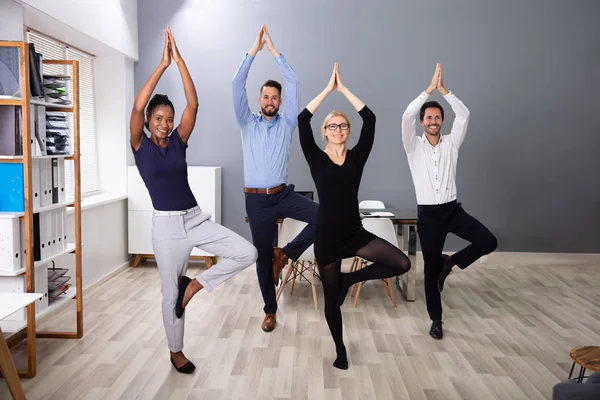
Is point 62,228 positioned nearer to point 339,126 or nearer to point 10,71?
point 10,71

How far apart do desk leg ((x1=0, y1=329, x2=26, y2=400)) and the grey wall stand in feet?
14.9

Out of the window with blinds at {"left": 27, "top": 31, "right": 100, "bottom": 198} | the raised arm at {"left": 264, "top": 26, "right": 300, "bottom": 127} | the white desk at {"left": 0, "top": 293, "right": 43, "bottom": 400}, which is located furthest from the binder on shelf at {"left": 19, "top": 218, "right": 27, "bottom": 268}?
the window with blinds at {"left": 27, "top": 31, "right": 100, "bottom": 198}

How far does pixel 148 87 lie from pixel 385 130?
4.14 metres

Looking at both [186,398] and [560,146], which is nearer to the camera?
[186,398]

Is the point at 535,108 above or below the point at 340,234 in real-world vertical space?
above

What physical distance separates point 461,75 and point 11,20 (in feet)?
16.2

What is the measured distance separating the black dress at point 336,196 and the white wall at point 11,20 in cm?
232

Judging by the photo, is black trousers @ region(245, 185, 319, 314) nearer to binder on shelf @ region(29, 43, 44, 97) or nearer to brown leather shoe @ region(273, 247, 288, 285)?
brown leather shoe @ region(273, 247, 288, 285)

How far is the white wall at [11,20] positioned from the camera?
4062 mm

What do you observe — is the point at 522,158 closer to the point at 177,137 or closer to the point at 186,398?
the point at 177,137

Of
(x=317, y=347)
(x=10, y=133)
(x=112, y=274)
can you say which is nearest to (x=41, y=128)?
(x=10, y=133)

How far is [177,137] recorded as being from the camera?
3541mm

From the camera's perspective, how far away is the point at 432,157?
Result: 430 centimetres

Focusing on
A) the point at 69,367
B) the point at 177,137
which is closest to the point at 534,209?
the point at 177,137
